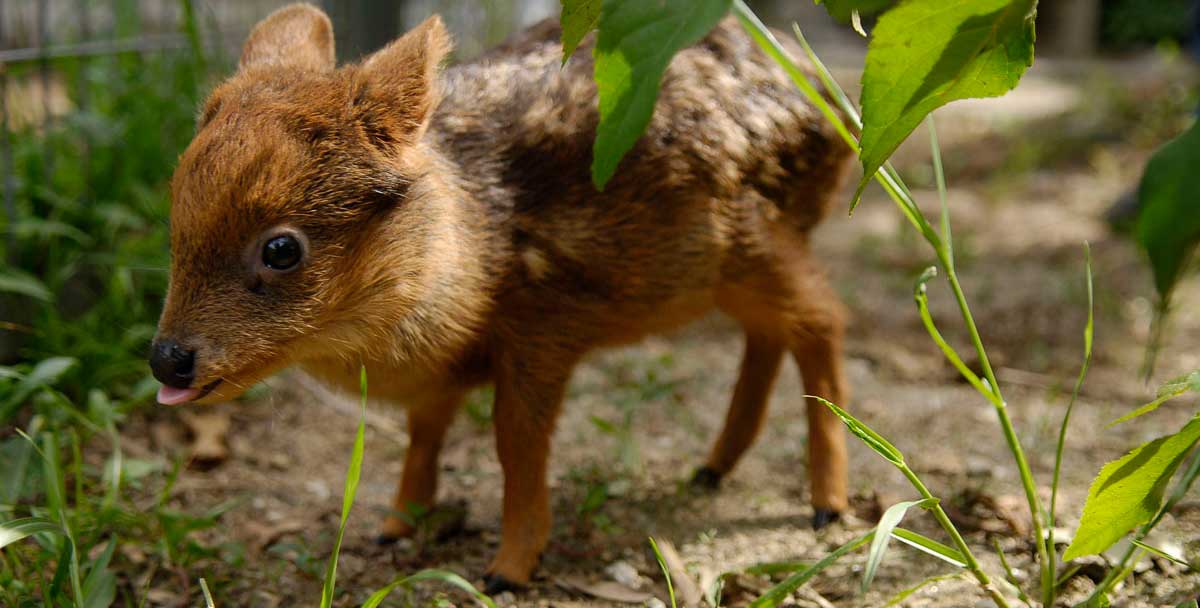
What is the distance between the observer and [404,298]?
2838 millimetres

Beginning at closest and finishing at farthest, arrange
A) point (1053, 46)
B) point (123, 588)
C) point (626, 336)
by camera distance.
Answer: point (123, 588) < point (626, 336) < point (1053, 46)

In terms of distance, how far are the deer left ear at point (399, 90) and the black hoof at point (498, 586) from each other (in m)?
1.23

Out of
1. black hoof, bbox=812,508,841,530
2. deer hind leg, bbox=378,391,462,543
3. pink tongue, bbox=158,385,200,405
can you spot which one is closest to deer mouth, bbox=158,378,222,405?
pink tongue, bbox=158,385,200,405

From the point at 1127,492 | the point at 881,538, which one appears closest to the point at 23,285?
the point at 881,538

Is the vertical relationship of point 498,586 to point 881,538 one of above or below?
below

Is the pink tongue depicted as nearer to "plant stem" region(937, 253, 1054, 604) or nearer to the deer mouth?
the deer mouth

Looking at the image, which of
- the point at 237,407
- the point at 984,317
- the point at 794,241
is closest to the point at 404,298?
the point at 794,241

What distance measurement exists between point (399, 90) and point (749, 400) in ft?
5.36

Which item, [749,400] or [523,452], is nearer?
[523,452]

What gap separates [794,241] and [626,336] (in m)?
0.63

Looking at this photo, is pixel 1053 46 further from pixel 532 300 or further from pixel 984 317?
pixel 532 300

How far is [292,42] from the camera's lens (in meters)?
3.13

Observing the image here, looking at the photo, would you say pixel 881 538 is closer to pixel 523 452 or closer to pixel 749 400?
pixel 523 452

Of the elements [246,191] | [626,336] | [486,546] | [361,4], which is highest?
[361,4]
